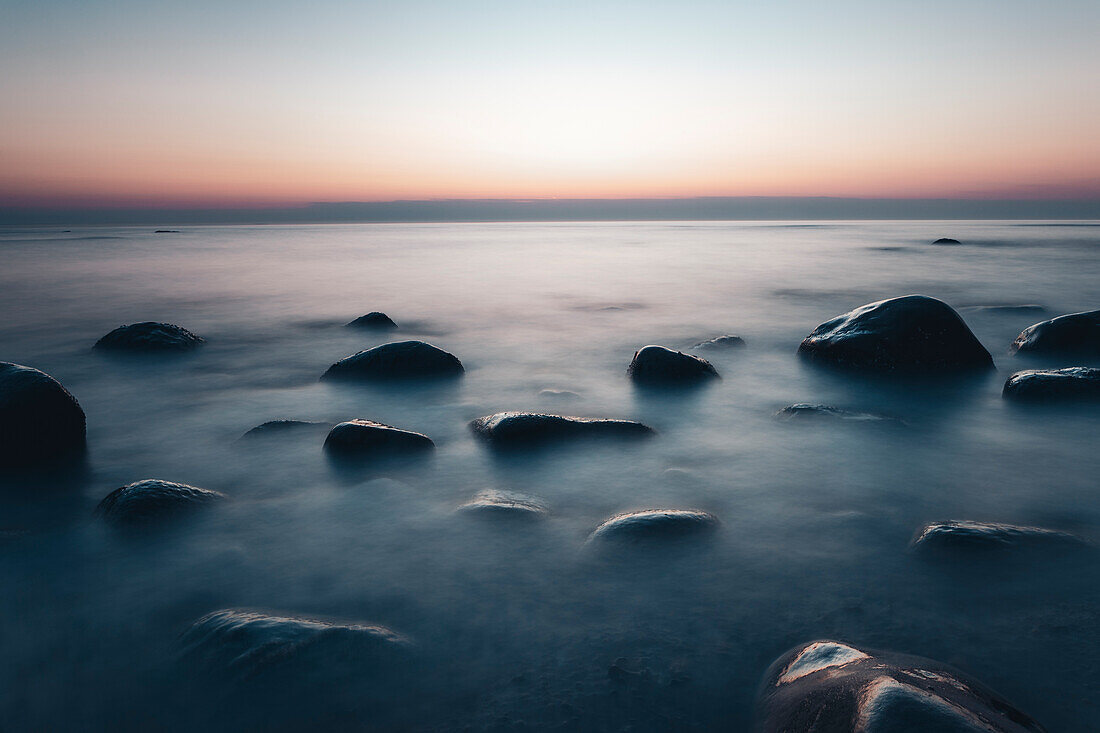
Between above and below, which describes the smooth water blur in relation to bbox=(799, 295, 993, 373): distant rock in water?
below

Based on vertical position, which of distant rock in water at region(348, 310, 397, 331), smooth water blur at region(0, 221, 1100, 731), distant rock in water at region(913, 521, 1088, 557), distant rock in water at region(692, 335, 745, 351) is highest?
distant rock in water at region(348, 310, 397, 331)

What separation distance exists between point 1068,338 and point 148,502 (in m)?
9.46

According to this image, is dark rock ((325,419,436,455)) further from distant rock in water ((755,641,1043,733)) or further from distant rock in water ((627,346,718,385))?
distant rock in water ((755,641,1043,733))

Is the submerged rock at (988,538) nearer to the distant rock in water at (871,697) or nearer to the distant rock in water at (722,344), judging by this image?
the distant rock in water at (871,697)

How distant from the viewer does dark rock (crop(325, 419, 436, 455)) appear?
180 inches

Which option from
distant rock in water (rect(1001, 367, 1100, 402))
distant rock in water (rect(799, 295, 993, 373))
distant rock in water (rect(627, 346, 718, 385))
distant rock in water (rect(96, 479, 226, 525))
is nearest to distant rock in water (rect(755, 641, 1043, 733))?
distant rock in water (rect(96, 479, 226, 525))

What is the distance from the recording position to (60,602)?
2.81 metres

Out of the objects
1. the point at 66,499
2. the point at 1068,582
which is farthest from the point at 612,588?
the point at 66,499

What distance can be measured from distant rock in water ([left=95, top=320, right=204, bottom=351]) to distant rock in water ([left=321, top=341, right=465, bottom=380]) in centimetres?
301

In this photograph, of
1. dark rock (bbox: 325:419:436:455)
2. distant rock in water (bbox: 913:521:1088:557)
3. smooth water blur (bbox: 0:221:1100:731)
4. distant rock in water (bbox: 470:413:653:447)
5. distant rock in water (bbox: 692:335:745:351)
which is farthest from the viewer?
distant rock in water (bbox: 692:335:745:351)

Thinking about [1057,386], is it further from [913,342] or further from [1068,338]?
[1068,338]

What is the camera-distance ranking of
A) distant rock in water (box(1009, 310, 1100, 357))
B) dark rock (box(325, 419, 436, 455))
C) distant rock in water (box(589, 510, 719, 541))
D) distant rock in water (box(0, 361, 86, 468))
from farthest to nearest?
1. distant rock in water (box(1009, 310, 1100, 357))
2. dark rock (box(325, 419, 436, 455))
3. distant rock in water (box(0, 361, 86, 468))
4. distant rock in water (box(589, 510, 719, 541))

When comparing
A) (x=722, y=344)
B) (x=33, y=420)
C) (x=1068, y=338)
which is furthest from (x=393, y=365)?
(x=1068, y=338)

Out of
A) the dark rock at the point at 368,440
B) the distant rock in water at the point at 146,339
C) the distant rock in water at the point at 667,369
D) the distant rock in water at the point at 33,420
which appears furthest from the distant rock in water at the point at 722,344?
the distant rock in water at the point at 146,339
